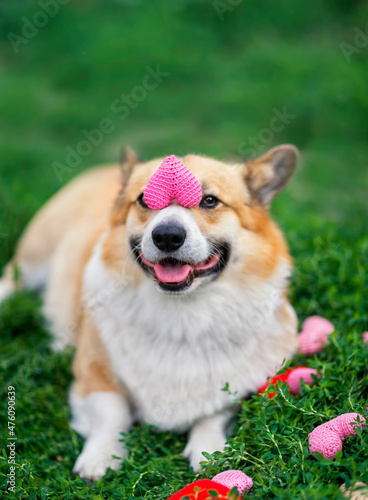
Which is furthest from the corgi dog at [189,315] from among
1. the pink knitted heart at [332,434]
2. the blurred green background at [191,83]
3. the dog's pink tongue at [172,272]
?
the blurred green background at [191,83]

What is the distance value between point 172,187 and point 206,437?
4.53 ft

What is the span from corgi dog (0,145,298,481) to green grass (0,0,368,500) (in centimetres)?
15

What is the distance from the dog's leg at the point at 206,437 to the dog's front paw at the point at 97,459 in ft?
1.23

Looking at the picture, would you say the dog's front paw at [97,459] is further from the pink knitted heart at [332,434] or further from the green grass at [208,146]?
the pink knitted heart at [332,434]

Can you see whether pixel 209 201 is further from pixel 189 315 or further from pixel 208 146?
pixel 208 146

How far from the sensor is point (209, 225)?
2811 mm

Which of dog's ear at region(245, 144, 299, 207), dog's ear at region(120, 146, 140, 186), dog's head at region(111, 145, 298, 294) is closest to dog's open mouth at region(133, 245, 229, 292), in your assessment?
dog's head at region(111, 145, 298, 294)

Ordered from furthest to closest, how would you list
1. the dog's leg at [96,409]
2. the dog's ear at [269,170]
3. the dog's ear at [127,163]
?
the dog's ear at [127,163]
the dog's ear at [269,170]
the dog's leg at [96,409]

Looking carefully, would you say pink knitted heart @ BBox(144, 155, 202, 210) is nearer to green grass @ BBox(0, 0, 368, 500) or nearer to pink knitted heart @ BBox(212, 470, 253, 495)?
green grass @ BBox(0, 0, 368, 500)

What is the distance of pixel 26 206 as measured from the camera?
5.30 meters

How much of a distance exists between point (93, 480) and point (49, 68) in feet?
24.3

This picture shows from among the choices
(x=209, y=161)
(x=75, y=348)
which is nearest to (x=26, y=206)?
(x=75, y=348)

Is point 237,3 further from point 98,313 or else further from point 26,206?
point 98,313

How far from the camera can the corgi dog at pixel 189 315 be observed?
9.28 feet
